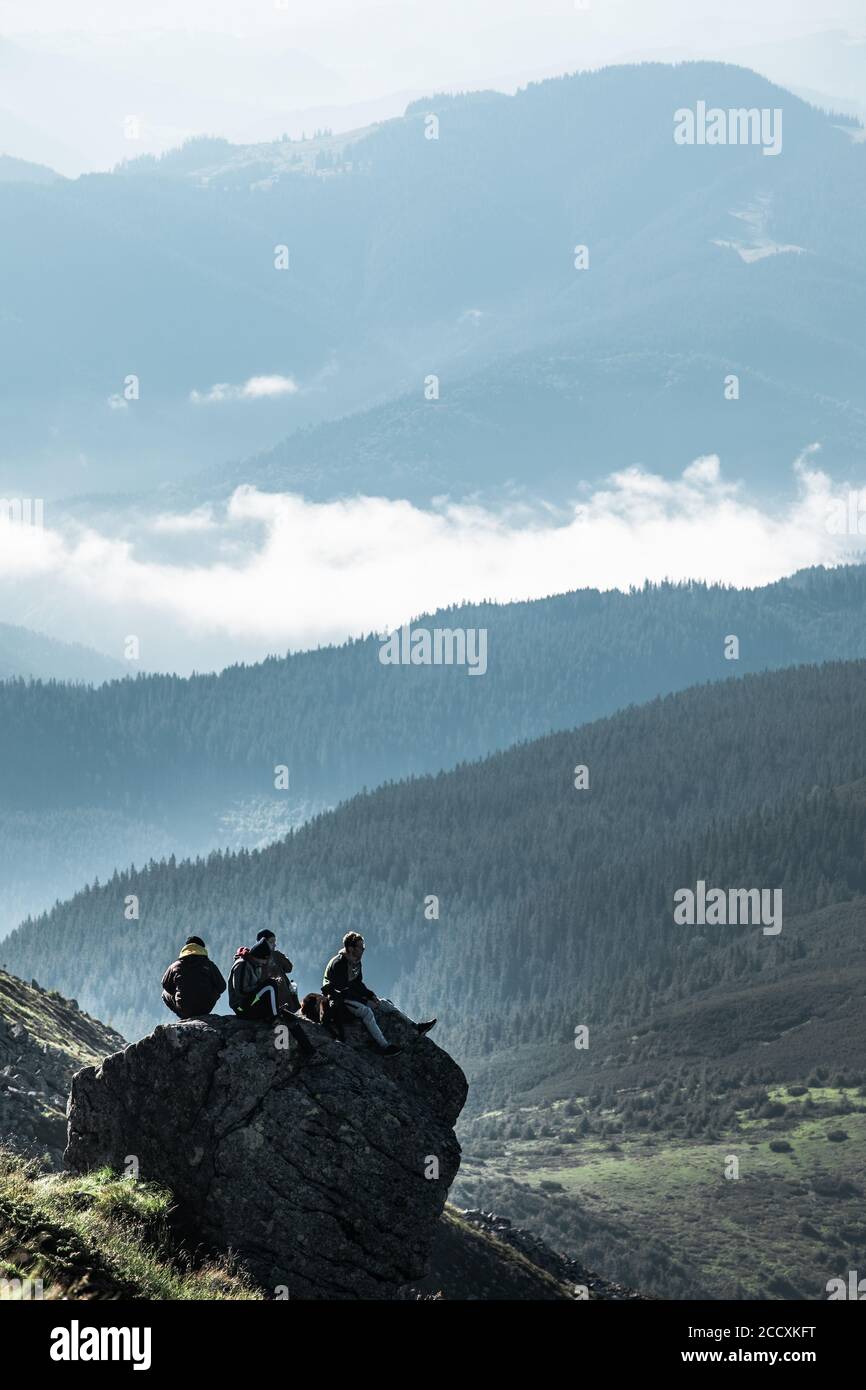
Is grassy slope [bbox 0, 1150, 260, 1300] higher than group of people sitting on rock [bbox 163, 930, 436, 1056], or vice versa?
group of people sitting on rock [bbox 163, 930, 436, 1056]

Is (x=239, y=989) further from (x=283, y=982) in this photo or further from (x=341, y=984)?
(x=283, y=982)

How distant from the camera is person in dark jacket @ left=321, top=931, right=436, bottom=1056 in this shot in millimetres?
38250

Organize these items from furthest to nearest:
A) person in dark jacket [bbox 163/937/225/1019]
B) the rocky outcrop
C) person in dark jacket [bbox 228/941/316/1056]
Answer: the rocky outcrop, person in dark jacket [bbox 163/937/225/1019], person in dark jacket [bbox 228/941/316/1056]

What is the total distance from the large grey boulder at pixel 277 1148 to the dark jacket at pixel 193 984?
45 cm

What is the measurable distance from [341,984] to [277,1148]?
388 centimetres

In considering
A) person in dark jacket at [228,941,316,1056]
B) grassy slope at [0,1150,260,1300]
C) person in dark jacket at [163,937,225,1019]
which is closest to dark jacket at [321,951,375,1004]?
person in dark jacket at [228,941,316,1056]

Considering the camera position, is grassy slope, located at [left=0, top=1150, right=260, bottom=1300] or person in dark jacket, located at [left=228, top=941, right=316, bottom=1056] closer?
grassy slope, located at [left=0, top=1150, right=260, bottom=1300]

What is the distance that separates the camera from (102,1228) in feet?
105

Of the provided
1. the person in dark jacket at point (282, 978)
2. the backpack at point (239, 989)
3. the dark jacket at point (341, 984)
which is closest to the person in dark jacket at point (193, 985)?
the backpack at point (239, 989)

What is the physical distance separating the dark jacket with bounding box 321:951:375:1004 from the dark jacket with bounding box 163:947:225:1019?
7.39 feet

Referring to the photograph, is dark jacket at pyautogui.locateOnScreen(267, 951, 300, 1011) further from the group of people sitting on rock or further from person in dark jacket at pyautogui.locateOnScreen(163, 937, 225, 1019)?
person in dark jacket at pyautogui.locateOnScreen(163, 937, 225, 1019)

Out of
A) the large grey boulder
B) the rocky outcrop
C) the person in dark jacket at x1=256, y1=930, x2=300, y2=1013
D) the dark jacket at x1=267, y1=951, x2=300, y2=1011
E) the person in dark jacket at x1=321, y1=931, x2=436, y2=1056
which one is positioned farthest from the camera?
the rocky outcrop

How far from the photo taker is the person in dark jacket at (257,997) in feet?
121
